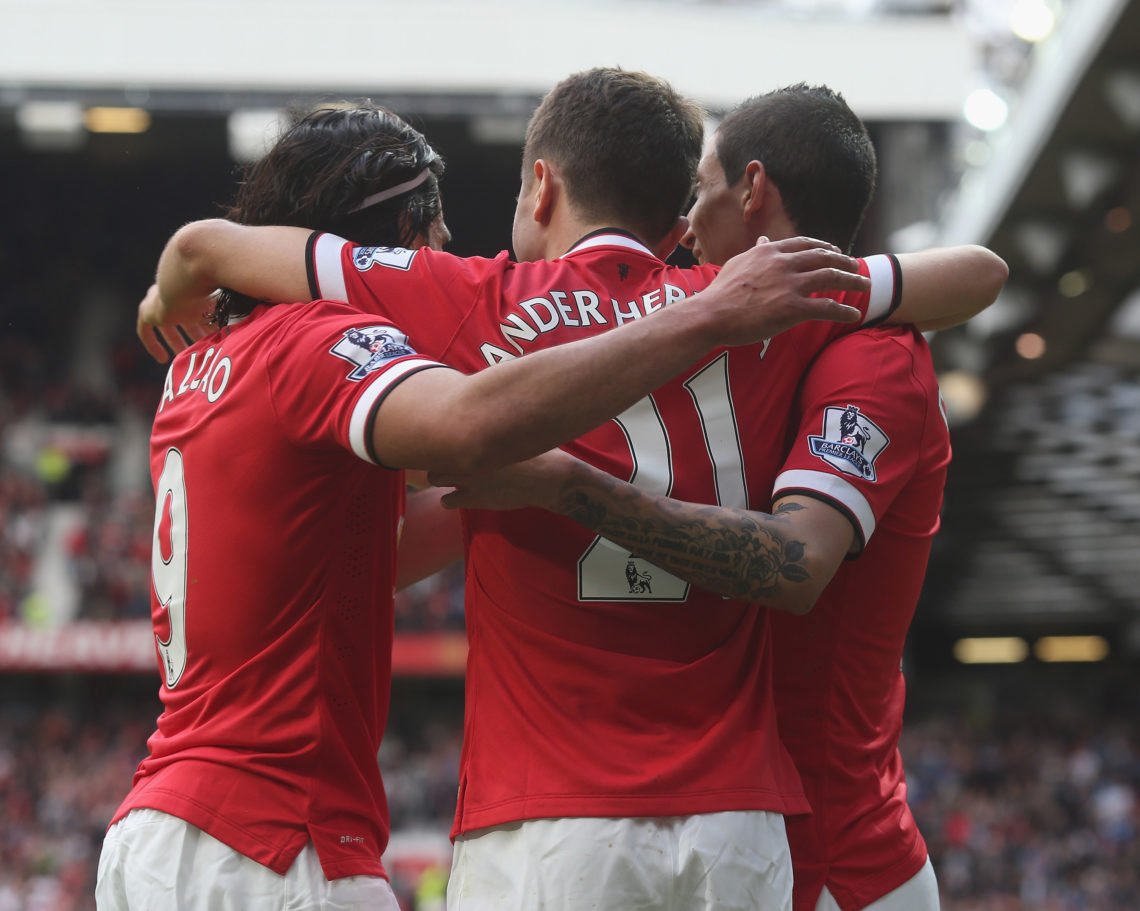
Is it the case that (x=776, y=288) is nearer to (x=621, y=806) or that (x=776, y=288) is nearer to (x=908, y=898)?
(x=621, y=806)

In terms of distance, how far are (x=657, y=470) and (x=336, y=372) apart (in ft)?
1.95

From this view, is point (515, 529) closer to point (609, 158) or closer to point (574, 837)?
point (574, 837)

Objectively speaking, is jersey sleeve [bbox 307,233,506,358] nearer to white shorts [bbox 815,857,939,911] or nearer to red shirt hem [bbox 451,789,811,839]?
→ red shirt hem [bbox 451,789,811,839]

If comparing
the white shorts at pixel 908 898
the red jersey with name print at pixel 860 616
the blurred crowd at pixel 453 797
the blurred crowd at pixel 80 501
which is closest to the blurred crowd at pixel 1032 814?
the blurred crowd at pixel 453 797

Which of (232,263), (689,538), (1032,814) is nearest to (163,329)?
(232,263)

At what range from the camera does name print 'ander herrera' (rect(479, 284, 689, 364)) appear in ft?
8.64

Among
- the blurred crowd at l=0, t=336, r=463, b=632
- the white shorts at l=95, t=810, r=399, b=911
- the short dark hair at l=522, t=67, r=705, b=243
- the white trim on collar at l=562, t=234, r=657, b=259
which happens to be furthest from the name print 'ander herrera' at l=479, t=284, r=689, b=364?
the blurred crowd at l=0, t=336, r=463, b=632

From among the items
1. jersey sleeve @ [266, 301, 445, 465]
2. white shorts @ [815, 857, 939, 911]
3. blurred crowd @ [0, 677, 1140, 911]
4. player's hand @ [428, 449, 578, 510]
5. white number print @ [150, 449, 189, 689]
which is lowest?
blurred crowd @ [0, 677, 1140, 911]

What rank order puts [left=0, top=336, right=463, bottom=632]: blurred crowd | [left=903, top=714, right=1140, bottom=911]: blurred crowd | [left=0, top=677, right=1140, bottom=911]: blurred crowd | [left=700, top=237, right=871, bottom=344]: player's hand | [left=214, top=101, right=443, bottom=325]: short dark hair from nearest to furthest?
[left=700, top=237, right=871, bottom=344]: player's hand, [left=214, top=101, right=443, bottom=325]: short dark hair, [left=0, top=677, right=1140, bottom=911]: blurred crowd, [left=903, top=714, right=1140, bottom=911]: blurred crowd, [left=0, top=336, right=463, bottom=632]: blurred crowd

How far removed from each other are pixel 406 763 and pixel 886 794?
1921 centimetres

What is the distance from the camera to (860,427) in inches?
107

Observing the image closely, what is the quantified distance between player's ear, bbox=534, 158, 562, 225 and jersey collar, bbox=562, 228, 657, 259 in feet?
0.37

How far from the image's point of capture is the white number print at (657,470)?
2.60 metres

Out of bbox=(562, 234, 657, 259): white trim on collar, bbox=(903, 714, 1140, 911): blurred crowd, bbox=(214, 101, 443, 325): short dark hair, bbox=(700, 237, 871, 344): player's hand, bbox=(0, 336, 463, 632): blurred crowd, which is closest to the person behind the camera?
bbox=(700, 237, 871, 344): player's hand
